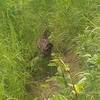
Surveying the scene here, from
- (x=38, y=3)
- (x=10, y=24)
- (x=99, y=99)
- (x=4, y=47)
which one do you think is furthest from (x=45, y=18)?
(x=99, y=99)

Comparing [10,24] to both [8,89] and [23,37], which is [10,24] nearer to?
[23,37]

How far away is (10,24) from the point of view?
118 inches

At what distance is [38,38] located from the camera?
3.16 metres

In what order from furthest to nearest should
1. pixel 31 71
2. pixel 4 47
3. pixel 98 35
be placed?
pixel 31 71 → pixel 4 47 → pixel 98 35

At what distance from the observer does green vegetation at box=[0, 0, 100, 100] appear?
2.59m

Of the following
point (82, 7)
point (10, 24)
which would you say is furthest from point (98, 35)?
point (10, 24)

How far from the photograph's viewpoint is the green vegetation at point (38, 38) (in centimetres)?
259

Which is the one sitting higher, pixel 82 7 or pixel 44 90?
pixel 82 7

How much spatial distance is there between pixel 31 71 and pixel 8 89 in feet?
1.46

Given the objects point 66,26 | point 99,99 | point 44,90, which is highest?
point 66,26

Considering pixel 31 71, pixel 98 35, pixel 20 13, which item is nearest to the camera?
pixel 98 35

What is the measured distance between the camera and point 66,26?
303 cm

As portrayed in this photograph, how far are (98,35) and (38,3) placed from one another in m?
0.94

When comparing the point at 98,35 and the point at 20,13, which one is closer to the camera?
the point at 98,35
